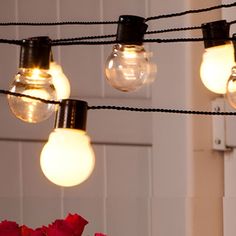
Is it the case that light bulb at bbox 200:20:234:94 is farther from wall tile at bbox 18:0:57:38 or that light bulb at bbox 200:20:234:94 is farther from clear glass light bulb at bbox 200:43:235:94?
wall tile at bbox 18:0:57:38

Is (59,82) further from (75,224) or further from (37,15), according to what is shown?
(37,15)

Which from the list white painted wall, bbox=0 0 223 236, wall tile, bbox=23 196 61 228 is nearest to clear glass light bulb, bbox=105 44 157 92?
white painted wall, bbox=0 0 223 236

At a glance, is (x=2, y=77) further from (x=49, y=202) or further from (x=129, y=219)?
(x=129, y=219)

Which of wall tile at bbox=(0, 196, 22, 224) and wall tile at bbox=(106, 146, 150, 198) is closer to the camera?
wall tile at bbox=(106, 146, 150, 198)

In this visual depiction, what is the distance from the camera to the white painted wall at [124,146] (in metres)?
1.26

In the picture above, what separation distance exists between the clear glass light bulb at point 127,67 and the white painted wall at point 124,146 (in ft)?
1.63

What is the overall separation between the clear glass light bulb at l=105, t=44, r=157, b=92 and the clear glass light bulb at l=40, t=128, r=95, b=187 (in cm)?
13

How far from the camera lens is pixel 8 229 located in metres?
0.65

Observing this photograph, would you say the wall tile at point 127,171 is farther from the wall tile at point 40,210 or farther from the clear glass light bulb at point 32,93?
the clear glass light bulb at point 32,93

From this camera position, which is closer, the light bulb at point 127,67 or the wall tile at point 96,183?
the light bulb at point 127,67

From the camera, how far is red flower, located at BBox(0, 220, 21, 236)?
0.64 meters

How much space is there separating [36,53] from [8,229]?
165 mm

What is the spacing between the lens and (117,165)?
4.50 ft

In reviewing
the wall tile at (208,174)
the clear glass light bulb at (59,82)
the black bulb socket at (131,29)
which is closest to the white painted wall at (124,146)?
the wall tile at (208,174)
